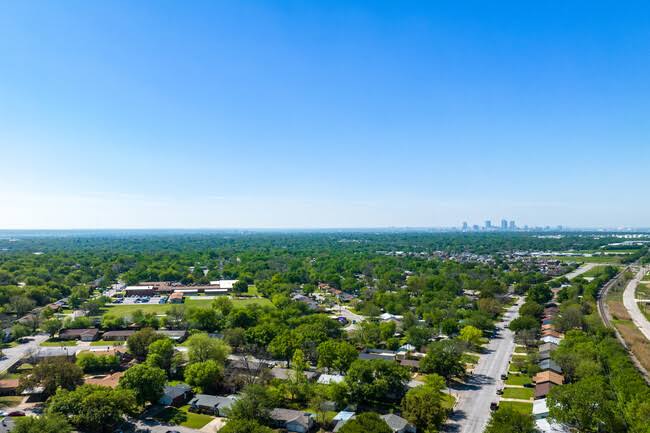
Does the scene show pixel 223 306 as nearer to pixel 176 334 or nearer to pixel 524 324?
pixel 176 334

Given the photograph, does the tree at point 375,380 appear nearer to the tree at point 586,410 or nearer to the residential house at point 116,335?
the tree at point 586,410

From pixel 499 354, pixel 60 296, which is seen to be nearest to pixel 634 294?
pixel 499 354

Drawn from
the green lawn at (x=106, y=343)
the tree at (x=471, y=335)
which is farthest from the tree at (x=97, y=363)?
the tree at (x=471, y=335)

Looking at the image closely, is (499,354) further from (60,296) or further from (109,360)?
(60,296)

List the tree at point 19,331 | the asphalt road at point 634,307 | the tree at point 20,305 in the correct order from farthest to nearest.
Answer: the tree at point 20,305, the asphalt road at point 634,307, the tree at point 19,331

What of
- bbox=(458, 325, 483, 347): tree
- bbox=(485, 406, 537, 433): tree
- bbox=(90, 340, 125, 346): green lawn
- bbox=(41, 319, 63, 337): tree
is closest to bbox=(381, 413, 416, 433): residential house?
bbox=(485, 406, 537, 433): tree

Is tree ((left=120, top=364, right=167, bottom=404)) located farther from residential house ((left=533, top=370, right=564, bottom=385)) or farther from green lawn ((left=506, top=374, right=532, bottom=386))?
residential house ((left=533, top=370, right=564, bottom=385))
